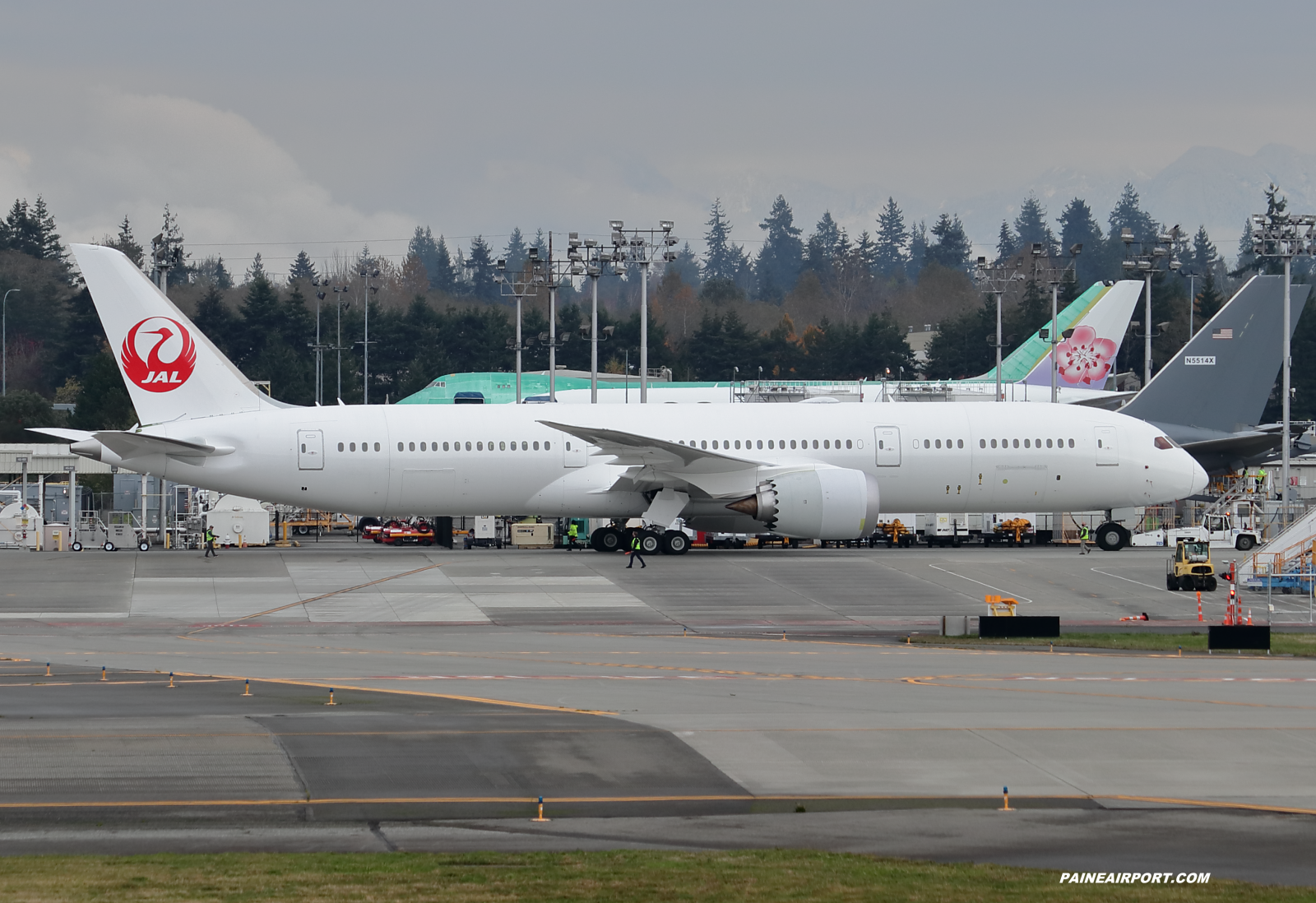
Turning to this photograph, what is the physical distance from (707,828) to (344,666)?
11890 mm

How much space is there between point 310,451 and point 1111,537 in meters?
24.2

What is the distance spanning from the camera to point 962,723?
1842 centimetres

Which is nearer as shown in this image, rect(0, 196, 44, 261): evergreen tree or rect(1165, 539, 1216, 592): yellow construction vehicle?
rect(1165, 539, 1216, 592): yellow construction vehicle

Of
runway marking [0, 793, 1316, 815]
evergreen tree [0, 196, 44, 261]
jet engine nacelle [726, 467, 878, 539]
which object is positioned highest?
evergreen tree [0, 196, 44, 261]

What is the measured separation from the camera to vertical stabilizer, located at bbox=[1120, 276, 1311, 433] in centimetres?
4884

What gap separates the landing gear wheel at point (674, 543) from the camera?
44.3m

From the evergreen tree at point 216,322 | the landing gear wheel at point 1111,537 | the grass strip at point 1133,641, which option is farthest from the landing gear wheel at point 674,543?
the evergreen tree at point 216,322

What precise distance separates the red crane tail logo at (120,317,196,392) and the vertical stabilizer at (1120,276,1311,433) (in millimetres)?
29772

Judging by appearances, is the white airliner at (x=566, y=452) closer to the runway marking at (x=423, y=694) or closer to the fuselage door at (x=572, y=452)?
the fuselage door at (x=572, y=452)

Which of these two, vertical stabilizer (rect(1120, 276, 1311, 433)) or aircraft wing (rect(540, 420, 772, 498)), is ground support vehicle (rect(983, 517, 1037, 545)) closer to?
vertical stabilizer (rect(1120, 276, 1311, 433))

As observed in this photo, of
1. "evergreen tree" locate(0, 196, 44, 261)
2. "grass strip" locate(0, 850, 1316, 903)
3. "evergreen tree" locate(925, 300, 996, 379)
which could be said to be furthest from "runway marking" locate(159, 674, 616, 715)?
"evergreen tree" locate(0, 196, 44, 261)

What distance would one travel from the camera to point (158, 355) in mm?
43969

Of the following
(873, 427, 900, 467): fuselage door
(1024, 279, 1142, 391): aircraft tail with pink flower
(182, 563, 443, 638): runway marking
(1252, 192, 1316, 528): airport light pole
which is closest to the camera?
(182, 563, 443, 638): runway marking

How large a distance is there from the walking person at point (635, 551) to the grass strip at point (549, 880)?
88.8 ft
